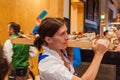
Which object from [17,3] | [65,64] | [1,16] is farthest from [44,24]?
[17,3]

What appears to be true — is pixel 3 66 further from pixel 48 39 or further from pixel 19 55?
pixel 19 55

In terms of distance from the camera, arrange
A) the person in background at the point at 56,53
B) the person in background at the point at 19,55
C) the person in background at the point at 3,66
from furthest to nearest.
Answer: the person in background at the point at 19,55
the person in background at the point at 56,53
the person in background at the point at 3,66

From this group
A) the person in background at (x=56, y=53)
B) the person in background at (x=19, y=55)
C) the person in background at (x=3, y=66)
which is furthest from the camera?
the person in background at (x=19, y=55)

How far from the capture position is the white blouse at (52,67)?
1.59 metres

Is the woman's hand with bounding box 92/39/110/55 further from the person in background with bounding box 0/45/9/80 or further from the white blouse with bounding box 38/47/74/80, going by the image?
the person in background with bounding box 0/45/9/80

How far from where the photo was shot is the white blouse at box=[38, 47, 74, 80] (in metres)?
1.59

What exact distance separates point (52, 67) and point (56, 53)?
0.35 feet

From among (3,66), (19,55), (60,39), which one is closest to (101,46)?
(60,39)

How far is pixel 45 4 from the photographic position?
841 centimetres

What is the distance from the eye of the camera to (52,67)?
1610 mm

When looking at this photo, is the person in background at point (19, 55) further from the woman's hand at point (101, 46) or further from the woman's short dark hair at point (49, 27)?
the woman's hand at point (101, 46)

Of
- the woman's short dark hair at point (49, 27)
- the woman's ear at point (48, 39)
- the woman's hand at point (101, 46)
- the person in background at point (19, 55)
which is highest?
the woman's short dark hair at point (49, 27)

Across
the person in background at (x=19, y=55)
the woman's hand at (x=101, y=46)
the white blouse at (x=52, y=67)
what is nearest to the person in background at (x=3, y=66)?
the white blouse at (x=52, y=67)

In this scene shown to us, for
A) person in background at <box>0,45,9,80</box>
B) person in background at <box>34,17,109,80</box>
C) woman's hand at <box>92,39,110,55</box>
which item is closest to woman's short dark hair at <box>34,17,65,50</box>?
person in background at <box>34,17,109,80</box>
